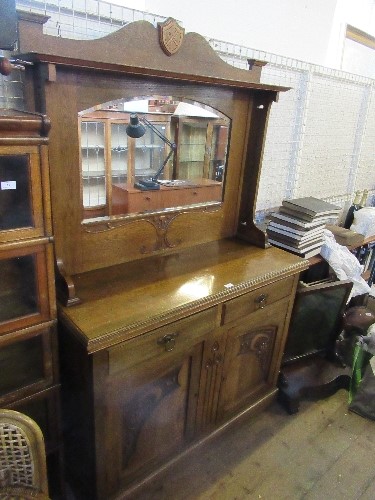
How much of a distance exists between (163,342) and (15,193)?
25.5 inches

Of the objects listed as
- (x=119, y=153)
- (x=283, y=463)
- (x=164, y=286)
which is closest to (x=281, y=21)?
(x=119, y=153)

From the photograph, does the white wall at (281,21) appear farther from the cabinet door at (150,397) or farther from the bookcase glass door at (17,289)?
the cabinet door at (150,397)

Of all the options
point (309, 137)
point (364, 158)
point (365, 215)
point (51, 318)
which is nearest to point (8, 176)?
point (51, 318)

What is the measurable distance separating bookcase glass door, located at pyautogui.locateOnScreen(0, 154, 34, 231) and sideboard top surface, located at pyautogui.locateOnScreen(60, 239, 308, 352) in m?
0.32

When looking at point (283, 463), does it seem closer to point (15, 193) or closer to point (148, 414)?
point (148, 414)

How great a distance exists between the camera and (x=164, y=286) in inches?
51.8

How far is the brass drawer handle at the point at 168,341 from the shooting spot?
1214 millimetres

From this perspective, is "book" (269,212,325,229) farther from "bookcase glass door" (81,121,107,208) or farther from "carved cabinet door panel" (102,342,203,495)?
"bookcase glass door" (81,121,107,208)

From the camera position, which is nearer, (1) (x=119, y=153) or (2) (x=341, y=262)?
(1) (x=119, y=153)

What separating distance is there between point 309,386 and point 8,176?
1.83 metres

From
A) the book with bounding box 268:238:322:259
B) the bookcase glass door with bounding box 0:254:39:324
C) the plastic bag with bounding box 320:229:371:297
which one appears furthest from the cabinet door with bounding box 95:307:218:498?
the plastic bag with bounding box 320:229:371:297

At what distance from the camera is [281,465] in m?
1.67

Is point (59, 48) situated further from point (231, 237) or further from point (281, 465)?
point (281, 465)

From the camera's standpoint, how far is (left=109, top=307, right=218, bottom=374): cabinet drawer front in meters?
1.12
